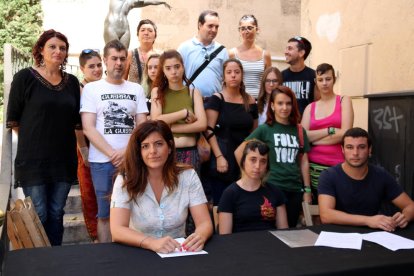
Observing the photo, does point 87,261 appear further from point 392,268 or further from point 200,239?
point 392,268

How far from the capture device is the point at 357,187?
332 cm

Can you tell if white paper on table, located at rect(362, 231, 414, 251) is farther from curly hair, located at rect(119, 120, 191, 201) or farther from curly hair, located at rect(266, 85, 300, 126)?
curly hair, located at rect(266, 85, 300, 126)

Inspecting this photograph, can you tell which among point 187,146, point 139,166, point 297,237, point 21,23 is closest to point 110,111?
point 187,146

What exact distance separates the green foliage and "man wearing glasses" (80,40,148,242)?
29.4ft

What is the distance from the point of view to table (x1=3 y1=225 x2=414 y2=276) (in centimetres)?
226

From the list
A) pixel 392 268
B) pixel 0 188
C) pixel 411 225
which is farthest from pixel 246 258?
pixel 0 188

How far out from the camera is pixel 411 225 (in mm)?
3107

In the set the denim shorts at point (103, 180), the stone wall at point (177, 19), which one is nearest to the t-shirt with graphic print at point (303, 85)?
the denim shorts at point (103, 180)

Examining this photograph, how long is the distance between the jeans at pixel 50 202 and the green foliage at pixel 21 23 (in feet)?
30.0

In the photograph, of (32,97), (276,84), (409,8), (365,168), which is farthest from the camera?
(409,8)

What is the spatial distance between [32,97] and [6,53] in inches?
51.6

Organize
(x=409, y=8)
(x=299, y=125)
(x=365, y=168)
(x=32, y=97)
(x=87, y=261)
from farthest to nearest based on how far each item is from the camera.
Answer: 1. (x=409, y=8)
2. (x=299, y=125)
3. (x=32, y=97)
4. (x=365, y=168)
5. (x=87, y=261)

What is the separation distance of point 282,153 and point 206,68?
1309mm

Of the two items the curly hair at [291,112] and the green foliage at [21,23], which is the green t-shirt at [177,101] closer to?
the curly hair at [291,112]
